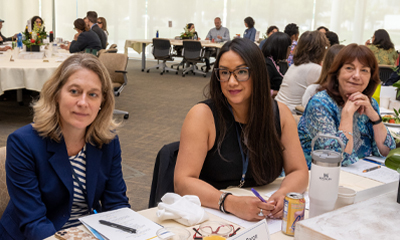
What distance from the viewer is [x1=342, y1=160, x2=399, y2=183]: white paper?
6.23ft

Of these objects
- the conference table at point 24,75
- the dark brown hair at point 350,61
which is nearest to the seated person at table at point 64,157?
the dark brown hair at point 350,61

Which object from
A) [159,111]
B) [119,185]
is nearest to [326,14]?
[159,111]

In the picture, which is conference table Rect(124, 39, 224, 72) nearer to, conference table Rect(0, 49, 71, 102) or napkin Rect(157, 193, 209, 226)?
conference table Rect(0, 49, 71, 102)

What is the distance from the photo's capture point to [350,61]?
239 centimetres

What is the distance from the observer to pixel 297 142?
192cm

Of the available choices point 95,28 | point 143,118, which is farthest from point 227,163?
point 95,28

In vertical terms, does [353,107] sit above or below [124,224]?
above

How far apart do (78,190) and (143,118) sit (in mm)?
4536

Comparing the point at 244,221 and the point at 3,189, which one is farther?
the point at 3,189

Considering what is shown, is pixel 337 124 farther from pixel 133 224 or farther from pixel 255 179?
pixel 133 224

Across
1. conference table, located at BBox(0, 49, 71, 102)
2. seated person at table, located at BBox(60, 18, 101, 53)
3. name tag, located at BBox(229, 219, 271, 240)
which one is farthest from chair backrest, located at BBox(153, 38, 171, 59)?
name tag, located at BBox(229, 219, 271, 240)

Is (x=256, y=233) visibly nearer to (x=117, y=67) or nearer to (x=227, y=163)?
(x=227, y=163)

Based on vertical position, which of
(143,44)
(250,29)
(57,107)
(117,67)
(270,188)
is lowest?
(270,188)

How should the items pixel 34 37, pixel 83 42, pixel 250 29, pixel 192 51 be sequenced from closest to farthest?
1. pixel 34 37
2. pixel 83 42
3. pixel 192 51
4. pixel 250 29
